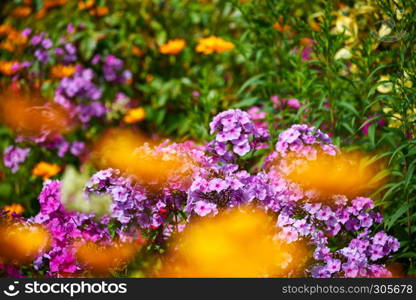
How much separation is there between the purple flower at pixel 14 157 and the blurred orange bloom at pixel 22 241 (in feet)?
4.58

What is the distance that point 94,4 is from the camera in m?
5.33

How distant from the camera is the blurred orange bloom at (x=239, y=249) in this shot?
8.34 feet

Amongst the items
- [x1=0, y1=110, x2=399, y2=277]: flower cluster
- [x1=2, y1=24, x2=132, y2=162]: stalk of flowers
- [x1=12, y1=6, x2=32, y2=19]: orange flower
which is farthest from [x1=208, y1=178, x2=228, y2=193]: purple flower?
[x1=12, y1=6, x2=32, y2=19]: orange flower

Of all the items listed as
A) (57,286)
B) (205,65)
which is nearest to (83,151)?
(205,65)

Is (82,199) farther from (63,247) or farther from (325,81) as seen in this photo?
(325,81)

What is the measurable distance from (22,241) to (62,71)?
2.17 m

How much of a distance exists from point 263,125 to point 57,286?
1.86 meters

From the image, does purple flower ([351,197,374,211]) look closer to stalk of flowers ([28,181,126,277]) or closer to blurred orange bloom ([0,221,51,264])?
stalk of flowers ([28,181,126,277])

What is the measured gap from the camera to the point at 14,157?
4.30 m

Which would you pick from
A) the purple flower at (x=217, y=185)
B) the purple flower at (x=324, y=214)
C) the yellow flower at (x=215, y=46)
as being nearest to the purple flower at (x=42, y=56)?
the yellow flower at (x=215, y=46)

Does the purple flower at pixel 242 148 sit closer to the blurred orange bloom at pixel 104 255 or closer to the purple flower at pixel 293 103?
the blurred orange bloom at pixel 104 255

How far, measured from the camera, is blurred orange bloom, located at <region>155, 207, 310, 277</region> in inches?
100

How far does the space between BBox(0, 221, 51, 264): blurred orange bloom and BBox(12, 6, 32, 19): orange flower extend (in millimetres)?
3201

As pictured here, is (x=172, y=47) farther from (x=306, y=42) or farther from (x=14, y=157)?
(x=14, y=157)
